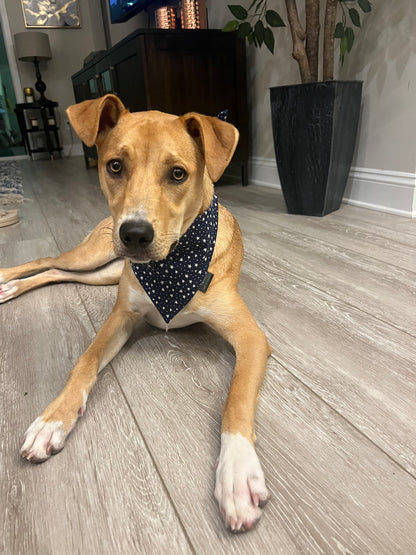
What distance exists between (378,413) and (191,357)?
573mm

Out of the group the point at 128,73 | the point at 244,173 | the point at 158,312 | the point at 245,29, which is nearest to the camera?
the point at 158,312

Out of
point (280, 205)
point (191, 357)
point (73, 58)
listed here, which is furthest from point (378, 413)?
point (73, 58)

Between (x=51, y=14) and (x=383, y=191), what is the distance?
8453 millimetres

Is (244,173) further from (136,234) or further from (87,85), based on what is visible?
(136,234)

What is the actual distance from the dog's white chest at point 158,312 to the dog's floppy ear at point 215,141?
431mm

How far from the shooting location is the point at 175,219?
1.13 m

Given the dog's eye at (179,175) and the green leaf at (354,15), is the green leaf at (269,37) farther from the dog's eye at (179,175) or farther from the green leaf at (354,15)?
the dog's eye at (179,175)

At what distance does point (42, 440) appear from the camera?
0.94 metres

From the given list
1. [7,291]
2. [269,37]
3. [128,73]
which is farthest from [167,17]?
[7,291]

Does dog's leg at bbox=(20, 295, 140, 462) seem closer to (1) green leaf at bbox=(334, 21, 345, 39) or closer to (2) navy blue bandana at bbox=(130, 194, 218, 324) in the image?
(2) navy blue bandana at bbox=(130, 194, 218, 324)

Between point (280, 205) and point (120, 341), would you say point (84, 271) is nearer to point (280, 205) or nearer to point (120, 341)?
point (120, 341)

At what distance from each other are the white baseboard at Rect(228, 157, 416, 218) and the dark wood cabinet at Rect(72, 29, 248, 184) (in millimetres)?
1356

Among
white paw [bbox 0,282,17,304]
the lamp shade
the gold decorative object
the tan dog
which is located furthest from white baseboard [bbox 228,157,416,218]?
the lamp shade

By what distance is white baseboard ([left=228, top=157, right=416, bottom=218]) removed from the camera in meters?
2.61
